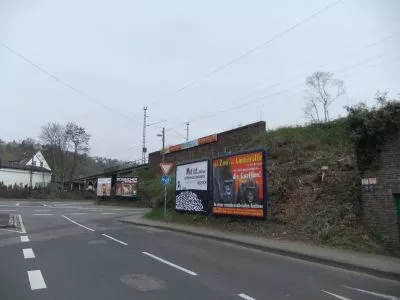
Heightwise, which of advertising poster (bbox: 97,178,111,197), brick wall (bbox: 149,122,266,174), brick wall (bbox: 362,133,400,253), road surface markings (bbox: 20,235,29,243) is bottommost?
road surface markings (bbox: 20,235,29,243)

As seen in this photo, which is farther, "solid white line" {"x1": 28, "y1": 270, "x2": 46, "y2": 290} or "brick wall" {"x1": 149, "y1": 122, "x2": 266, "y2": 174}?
"brick wall" {"x1": 149, "y1": 122, "x2": 266, "y2": 174}

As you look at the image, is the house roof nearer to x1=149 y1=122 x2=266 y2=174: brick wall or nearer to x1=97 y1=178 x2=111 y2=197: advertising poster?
x1=97 y1=178 x2=111 y2=197: advertising poster

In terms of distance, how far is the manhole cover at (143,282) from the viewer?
820 cm

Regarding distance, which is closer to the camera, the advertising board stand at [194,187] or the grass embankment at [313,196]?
the grass embankment at [313,196]

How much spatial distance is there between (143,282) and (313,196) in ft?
31.8

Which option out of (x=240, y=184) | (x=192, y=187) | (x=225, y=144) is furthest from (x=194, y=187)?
(x=225, y=144)

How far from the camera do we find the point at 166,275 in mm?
9453

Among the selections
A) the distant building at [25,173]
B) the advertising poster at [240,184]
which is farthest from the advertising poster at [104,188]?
the distant building at [25,173]

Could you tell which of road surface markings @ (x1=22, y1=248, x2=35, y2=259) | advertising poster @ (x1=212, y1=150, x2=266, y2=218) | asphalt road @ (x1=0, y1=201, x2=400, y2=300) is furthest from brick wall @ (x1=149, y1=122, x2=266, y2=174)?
road surface markings @ (x1=22, y1=248, x2=35, y2=259)

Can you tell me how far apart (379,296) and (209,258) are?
5060 mm

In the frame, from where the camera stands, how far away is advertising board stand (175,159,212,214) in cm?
2187

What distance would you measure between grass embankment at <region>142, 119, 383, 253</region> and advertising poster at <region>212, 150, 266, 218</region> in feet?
1.74

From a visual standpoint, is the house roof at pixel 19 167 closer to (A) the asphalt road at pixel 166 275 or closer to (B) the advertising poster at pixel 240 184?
(B) the advertising poster at pixel 240 184

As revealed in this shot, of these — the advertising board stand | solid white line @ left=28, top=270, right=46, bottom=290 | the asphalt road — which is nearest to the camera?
the asphalt road
